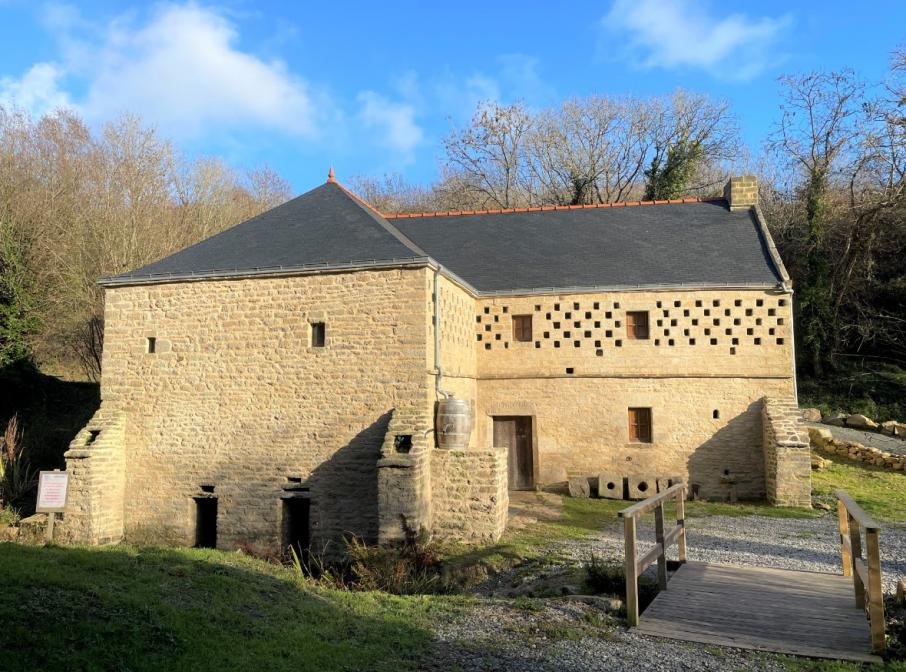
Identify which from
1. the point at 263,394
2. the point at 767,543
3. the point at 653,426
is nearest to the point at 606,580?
the point at 767,543

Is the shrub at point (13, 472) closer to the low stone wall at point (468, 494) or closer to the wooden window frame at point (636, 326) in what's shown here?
the low stone wall at point (468, 494)

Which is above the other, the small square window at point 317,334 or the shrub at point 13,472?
the small square window at point 317,334

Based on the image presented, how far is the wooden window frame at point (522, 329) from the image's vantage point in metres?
15.2

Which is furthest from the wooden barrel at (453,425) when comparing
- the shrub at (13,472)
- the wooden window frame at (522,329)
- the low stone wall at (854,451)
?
the shrub at (13,472)

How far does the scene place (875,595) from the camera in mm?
5059

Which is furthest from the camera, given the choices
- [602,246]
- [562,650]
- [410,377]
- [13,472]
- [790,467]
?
[602,246]

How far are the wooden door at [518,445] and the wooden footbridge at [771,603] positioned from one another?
286 inches

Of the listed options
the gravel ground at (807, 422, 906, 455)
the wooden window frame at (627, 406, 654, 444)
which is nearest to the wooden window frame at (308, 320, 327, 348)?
the wooden window frame at (627, 406, 654, 444)

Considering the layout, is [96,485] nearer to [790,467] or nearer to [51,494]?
[51,494]

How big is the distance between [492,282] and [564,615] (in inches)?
399

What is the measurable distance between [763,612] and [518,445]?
8979 mm

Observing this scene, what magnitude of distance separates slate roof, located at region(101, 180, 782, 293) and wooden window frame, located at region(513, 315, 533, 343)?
0.75m

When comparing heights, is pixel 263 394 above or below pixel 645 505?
above

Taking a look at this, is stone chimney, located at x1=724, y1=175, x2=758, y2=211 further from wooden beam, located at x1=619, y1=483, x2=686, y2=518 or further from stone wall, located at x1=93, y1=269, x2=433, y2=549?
wooden beam, located at x1=619, y1=483, x2=686, y2=518
